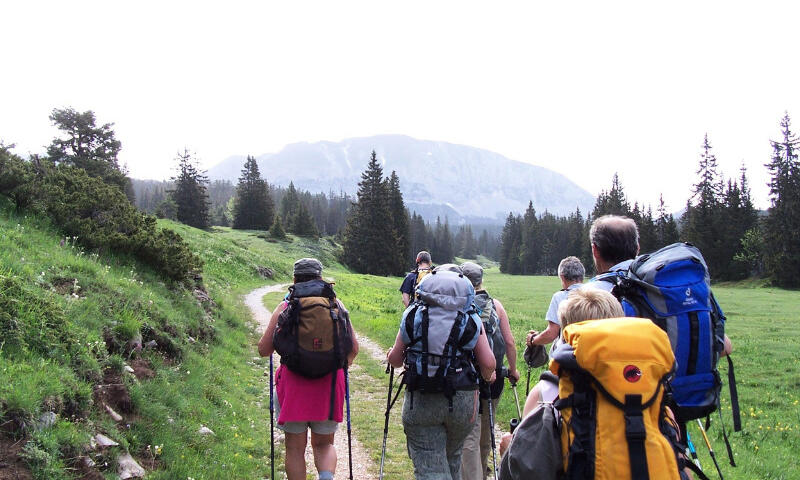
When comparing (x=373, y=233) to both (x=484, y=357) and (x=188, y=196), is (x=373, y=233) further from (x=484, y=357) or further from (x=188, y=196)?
(x=484, y=357)

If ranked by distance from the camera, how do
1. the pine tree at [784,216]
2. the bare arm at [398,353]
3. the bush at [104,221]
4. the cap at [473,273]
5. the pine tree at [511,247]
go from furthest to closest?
the pine tree at [511,247], the pine tree at [784,216], the bush at [104,221], the cap at [473,273], the bare arm at [398,353]

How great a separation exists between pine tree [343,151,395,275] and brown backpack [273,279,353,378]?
54476 mm

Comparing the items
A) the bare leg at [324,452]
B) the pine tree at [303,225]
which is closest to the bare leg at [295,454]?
the bare leg at [324,452]

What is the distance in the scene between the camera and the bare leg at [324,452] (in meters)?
4.82

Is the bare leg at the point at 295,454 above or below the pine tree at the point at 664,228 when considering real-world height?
below

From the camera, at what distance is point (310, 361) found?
4500 mm

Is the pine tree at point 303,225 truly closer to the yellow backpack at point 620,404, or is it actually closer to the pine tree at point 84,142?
the pine tree at point 84,142

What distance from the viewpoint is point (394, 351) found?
171 inches

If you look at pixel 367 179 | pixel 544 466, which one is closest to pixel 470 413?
pixel 544 466

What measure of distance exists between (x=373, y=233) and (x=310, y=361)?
54.8 meters

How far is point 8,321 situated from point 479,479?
518cm

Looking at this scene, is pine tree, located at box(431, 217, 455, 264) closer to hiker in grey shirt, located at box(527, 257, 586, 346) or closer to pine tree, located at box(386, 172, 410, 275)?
pine tree, located at box(386, 172, 410, 275)

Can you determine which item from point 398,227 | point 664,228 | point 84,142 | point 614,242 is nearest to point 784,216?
point 664,228

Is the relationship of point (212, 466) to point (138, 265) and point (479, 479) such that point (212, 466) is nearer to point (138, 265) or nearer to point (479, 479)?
point (479, 479)
